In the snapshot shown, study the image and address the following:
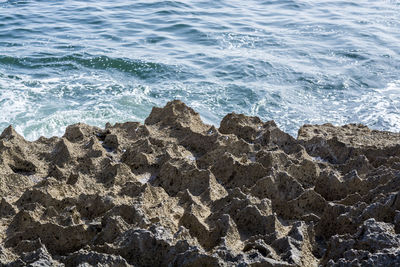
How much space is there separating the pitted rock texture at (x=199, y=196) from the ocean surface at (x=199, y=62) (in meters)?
4.10

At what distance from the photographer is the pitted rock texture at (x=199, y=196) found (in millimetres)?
3555

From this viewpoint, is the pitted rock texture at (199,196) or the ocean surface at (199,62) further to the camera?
the ocean surface at (199,62)

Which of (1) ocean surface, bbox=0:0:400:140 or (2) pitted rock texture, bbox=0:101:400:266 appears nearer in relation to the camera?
(2) pitted rock texture, bbox=0:101:400:266

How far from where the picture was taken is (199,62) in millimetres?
13953

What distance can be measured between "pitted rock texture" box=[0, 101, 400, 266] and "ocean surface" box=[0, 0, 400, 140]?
4097 millimetres

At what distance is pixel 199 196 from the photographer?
4.77 meters

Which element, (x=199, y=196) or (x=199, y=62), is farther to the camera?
Result: (x=199, y=62)

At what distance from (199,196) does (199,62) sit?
31.0 ft

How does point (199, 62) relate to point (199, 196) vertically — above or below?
below

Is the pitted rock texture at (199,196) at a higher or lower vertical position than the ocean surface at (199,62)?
higher

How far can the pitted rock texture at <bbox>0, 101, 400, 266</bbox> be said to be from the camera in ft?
11.7

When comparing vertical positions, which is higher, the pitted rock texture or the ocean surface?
the pitted rock texture

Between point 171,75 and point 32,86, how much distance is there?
3119 mm

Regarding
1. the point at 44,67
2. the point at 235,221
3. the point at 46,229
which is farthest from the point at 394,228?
the point at 44,67
